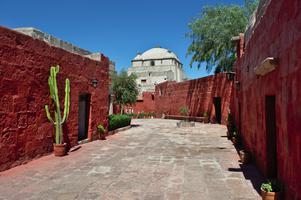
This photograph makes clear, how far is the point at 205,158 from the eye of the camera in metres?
7.77

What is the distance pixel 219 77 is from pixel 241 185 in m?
15.2

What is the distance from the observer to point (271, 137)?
5297 mm

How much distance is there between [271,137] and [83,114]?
26.3ft

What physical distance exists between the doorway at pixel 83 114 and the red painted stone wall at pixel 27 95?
5.04 feet

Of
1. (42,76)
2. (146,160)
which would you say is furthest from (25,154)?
(146,160)

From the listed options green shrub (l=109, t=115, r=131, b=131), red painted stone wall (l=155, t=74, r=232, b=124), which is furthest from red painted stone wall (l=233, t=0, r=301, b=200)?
red painted stone wall (l=155, t=74, r=232, b=124)

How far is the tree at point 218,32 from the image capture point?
2089cm

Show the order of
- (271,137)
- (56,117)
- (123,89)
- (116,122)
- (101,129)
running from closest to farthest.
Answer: (271,137)
(56,117)
(101,129)
(116,122)
(123,89)

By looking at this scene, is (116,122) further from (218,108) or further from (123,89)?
(218,108)

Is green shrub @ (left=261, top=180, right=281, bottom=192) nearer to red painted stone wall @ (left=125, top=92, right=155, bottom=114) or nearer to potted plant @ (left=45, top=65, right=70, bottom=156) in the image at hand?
potted plant @ (left=45, top=65, right=70, bottom=156)

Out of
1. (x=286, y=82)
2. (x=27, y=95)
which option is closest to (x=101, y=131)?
(x=27, y=95)

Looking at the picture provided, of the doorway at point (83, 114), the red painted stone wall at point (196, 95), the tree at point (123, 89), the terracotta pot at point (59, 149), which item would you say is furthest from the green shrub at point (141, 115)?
the terracotta pot at point (59, 149)

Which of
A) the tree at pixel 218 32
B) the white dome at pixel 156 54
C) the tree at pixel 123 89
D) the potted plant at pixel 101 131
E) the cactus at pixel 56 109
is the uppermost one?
the white dome at pixel 156 54

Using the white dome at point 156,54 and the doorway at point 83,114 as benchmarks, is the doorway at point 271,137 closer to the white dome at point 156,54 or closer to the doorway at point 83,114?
the doorway at point 83,114
